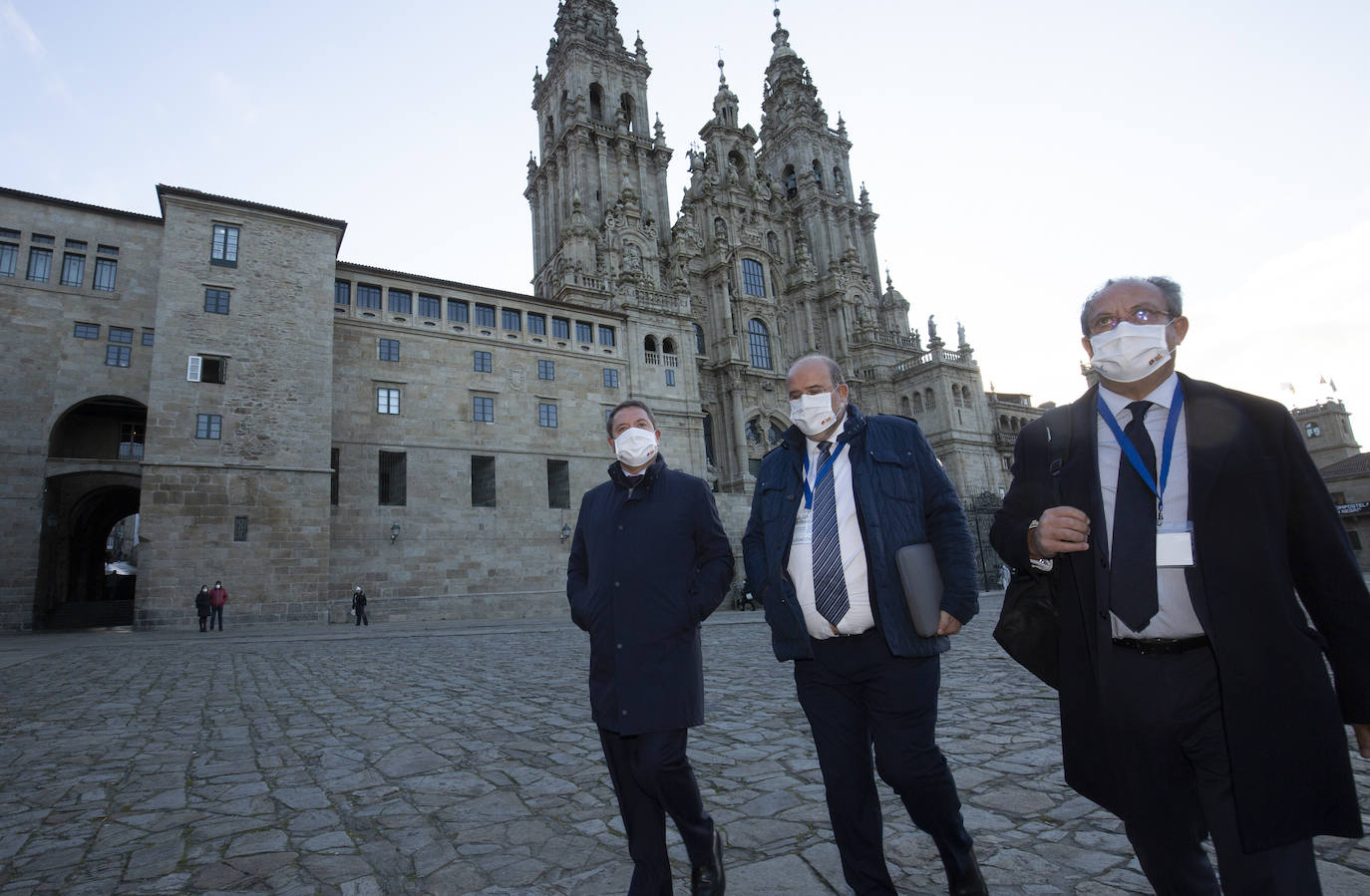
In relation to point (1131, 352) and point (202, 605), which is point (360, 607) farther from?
point (1131, 352)

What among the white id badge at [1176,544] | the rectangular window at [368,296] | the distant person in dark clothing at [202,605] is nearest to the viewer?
the white id badge at [1176,544]

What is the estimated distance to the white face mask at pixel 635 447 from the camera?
11.8 feet

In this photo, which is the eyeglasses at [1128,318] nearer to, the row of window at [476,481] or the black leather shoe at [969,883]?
the black leather shoe at [969,883]

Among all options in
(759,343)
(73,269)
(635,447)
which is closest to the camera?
(635,447)

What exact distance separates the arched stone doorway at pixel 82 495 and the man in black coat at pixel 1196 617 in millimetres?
29699

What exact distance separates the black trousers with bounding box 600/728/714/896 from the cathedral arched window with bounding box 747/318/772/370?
148 feet

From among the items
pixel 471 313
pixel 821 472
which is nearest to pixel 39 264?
pixel 471 313

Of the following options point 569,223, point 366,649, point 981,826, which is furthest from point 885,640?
point 569,223

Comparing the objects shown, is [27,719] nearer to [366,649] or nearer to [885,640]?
[366,649]

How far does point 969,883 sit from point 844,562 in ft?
4.27

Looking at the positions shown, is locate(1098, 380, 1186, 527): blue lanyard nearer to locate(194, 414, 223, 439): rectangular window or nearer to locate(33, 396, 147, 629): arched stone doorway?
locate(194, 414, 223, 439): rectangular window

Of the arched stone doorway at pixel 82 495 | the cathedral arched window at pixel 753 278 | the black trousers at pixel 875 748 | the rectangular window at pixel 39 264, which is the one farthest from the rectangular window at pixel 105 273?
the cathedral arched window at pixel 753 278

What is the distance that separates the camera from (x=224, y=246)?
24.9m

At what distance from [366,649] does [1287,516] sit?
583 inches
